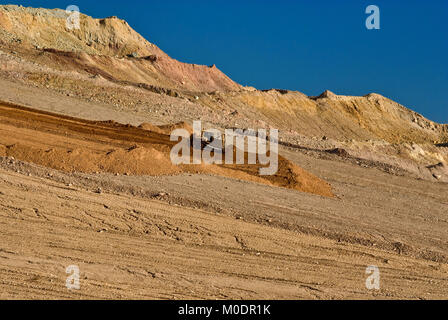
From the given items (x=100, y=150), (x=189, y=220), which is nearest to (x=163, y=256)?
(x=189, y=220)

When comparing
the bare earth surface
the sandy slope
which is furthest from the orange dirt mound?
the sandy slope

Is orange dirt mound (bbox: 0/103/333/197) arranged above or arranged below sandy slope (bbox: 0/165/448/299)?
above

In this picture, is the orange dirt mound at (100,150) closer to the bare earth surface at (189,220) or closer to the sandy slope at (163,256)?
the bare earth surface at (189,220)

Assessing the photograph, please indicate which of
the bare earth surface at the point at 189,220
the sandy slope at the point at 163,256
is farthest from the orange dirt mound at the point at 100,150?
the sandy slope at the point at 163,256

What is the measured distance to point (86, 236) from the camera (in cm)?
1203

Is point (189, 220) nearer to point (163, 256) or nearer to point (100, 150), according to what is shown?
point (163, 256)

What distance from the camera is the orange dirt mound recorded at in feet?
56.0

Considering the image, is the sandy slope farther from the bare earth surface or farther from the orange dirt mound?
the orange dirt mound

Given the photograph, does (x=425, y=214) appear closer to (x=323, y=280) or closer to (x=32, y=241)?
(x=323, y=280)

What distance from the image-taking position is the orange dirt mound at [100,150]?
56.0 feet

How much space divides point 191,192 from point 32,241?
5.80m

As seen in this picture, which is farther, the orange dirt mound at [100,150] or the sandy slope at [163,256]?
the orange dirt mound at [100,150]

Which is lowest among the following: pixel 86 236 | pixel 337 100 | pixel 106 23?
pixel 86 236
